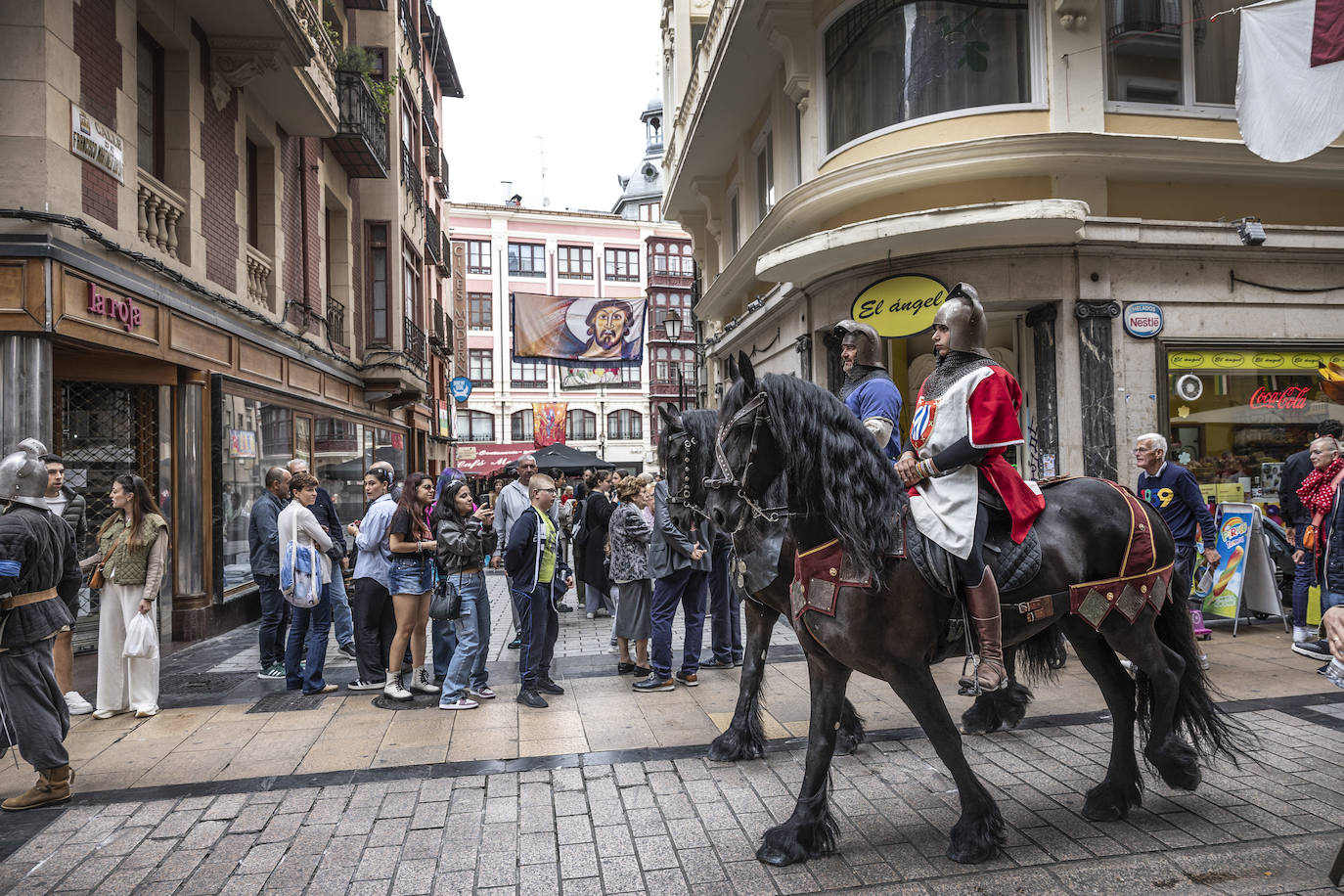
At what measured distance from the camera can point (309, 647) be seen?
7.11m

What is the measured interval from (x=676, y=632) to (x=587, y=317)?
412 inches

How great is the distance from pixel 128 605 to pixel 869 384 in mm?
5971

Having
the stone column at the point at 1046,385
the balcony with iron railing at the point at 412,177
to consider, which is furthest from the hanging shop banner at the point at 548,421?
the stone column at the point at 1046,385

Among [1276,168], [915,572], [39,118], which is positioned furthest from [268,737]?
[1276,168]

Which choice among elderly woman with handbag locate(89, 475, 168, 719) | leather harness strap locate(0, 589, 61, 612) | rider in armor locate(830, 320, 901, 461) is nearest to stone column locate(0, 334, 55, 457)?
elderly woman with handbag locate(89, 475, 168, 719)

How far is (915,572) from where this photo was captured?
12.2ft

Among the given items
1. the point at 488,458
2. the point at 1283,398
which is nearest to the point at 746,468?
the point at 1283,398

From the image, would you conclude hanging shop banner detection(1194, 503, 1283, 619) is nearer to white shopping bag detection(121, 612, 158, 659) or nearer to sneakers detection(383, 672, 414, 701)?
sneakers detection(383, 672, 414, 701)

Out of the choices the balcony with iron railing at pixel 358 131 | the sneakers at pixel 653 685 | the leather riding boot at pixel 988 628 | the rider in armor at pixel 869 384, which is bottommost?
the sneakers at pixel 653 685

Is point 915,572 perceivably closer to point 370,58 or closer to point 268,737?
point 268,737

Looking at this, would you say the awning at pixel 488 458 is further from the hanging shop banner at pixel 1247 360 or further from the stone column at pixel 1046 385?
the hanging shop banner at pixel 1247 360

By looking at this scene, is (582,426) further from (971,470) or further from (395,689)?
(971,470)

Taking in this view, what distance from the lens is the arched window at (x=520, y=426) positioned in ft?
154

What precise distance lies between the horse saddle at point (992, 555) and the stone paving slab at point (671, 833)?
48.6 inches
